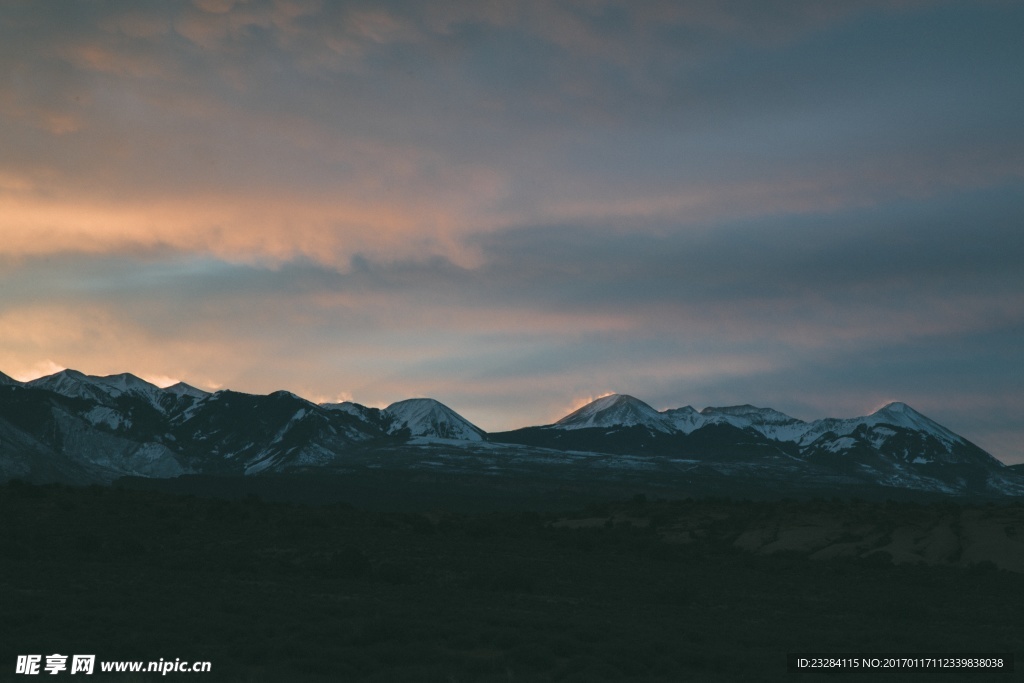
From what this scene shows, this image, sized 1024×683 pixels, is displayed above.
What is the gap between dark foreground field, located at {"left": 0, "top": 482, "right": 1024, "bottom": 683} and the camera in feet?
104

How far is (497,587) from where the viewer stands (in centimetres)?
5000

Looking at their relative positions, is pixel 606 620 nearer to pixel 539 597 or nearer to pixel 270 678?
pixel 539 597

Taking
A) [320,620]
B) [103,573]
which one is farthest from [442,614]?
[103,573]

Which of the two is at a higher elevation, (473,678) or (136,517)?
(136,517)

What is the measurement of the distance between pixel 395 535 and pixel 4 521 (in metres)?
22.8

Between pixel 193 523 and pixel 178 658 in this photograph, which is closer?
pixel 178 658

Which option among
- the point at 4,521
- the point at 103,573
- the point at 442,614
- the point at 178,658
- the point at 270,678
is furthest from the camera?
the point at 4,521

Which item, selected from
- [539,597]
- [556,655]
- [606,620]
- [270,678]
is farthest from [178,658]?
[539,597]

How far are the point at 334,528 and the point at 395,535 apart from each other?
3.92 metres

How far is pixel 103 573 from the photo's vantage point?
47406mm

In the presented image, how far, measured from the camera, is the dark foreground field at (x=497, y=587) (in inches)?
1251

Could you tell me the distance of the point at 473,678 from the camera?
1138 inches

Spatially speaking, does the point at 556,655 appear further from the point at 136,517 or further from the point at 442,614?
the point at 136,517

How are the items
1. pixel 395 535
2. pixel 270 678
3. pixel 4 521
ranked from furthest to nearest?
pixel 395 535 → pixel 4 521 → pixel 270 678
